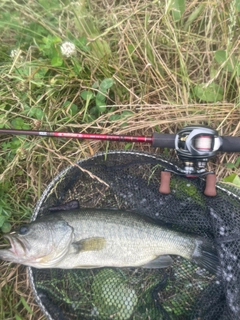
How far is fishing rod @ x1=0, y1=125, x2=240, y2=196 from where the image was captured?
2328 mm

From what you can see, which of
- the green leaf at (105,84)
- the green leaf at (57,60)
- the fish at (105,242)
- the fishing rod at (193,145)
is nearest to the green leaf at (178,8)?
the green leaf at (105,84)

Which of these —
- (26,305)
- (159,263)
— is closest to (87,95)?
(159,263)

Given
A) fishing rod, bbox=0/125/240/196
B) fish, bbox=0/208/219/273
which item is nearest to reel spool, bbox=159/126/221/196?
fishing rod, bbox=0/125/240/196

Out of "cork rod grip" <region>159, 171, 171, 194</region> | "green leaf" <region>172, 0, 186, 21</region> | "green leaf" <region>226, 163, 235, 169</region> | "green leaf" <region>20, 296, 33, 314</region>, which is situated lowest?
"green leaf" <region>20, 296, 33, 314</region>

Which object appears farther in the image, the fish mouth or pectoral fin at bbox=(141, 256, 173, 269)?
pectoral fin at bbox=(141, 256, 173, 269)

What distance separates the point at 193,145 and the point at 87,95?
908mm

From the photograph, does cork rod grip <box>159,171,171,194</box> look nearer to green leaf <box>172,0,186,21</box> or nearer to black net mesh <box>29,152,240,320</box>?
black net mesh <box>29,152,240,320</box>

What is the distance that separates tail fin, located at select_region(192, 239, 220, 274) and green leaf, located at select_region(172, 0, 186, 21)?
5.18ft

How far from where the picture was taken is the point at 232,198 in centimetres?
246

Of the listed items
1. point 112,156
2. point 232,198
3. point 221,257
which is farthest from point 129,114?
point 221,257

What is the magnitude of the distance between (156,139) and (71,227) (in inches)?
28.5

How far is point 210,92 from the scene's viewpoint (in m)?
2.86

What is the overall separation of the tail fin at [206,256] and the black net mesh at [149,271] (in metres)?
0.04

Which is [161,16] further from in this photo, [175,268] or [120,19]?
[175,268]
